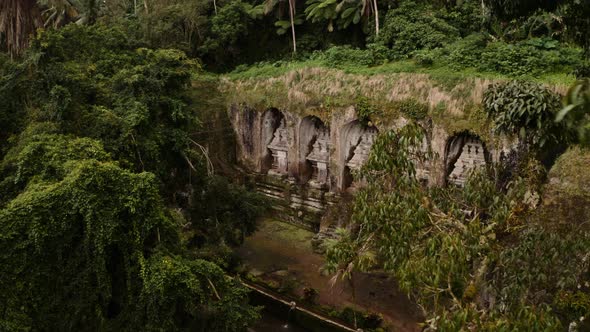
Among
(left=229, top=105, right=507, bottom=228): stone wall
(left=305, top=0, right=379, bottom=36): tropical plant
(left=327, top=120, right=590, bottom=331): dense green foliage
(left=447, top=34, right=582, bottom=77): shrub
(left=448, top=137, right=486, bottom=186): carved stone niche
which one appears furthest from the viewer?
(left=305, top=0, right=379, bottom=36): tropical plant

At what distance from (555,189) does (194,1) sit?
19.6m

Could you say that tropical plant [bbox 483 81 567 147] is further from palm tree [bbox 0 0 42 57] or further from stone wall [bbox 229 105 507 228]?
palm tree [bbox 0 0 42 57]

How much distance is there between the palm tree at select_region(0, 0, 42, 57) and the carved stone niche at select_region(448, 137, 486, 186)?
11972 mm

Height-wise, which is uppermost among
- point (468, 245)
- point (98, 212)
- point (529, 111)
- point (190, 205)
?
point (529, 111)

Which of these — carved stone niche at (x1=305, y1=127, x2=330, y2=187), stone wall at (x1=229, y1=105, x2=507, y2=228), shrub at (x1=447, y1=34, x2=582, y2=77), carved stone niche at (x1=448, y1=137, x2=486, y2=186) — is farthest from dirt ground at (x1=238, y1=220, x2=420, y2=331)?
shrub at (x1=447, y1=34, x2=582, y2=77)

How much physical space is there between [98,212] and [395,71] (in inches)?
460

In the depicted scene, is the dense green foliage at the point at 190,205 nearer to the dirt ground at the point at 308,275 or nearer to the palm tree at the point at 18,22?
the palm tree at the point at 18,22

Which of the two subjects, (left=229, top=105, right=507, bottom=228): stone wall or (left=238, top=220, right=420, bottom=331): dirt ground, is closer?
(left=238, top=220, right=420, bottom=331): dirt ground

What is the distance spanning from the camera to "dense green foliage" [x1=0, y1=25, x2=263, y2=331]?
9047 millimetres

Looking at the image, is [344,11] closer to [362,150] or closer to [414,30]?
[414,30]

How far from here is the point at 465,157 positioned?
1470 cm

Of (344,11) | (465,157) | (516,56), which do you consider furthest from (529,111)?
(344,11)

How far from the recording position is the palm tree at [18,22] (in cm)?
1399

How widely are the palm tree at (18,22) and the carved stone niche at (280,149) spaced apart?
859 cm
